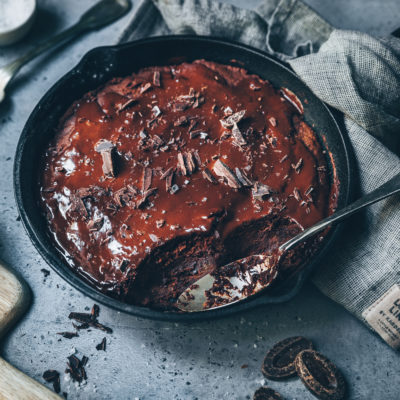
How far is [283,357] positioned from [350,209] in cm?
91

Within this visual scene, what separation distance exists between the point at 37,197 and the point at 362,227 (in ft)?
5.78

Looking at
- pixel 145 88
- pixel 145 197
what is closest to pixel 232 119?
pixel 145 88

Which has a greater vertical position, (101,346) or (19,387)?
(19,387)

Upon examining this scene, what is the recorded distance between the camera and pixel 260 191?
7.69ft

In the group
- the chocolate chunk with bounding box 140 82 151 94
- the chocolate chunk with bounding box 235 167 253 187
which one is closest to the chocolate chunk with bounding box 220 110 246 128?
the chocolate chunk with bounding box 235 167 253 187

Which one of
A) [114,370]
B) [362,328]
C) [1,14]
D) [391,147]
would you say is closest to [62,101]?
[1,14]

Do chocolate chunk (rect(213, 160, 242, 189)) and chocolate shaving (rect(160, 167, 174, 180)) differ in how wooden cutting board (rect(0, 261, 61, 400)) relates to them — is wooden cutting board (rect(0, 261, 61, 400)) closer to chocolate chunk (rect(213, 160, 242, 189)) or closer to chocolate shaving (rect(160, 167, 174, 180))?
chocolate shaving (rect(160, 167, 174, 180))

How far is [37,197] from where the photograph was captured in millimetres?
2426

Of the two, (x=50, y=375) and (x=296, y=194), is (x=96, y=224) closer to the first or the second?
(x=50, y=375)

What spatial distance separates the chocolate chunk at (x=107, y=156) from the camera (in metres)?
2.34

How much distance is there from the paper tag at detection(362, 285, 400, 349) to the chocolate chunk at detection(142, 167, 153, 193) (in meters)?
1.34

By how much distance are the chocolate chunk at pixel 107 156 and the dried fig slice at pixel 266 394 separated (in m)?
1.38

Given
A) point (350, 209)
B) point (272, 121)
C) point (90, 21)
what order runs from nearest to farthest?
1. point (350, 209)
2. point (272, 121)
3. point (90, 21)

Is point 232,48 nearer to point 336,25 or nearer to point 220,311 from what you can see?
point 336,25
